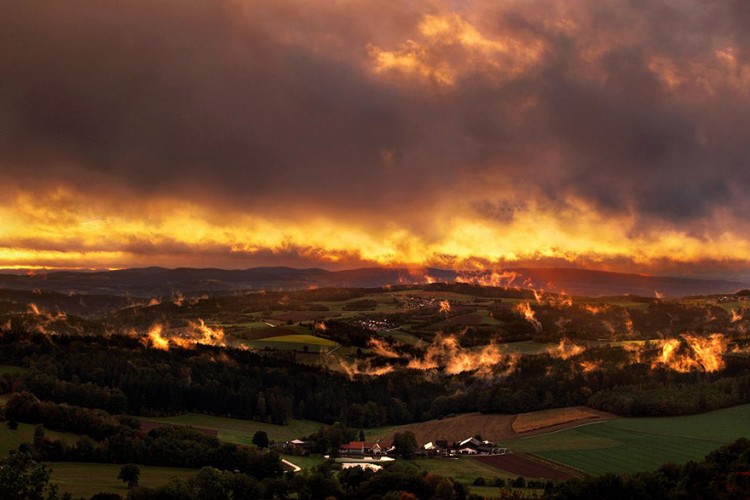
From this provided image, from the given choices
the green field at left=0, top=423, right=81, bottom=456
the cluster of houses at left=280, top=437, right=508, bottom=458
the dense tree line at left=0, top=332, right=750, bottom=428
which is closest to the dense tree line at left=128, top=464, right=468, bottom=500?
the green field at left=0, top=423, right=81, bottom=456

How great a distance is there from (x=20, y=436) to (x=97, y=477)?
18464 millimetres

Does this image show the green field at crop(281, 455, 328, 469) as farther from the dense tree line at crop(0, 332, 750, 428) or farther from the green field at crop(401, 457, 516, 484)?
the dense tree line at crop(0, 332, 750, 428)

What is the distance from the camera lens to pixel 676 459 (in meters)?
89.7

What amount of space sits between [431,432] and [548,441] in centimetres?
2713

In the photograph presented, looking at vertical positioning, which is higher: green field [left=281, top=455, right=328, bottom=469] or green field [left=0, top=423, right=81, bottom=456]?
green field [left=0, top=423, right=81, bottom=456]

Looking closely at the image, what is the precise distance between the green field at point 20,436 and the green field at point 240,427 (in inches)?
1085

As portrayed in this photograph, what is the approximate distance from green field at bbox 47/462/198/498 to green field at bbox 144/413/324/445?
2865 cm

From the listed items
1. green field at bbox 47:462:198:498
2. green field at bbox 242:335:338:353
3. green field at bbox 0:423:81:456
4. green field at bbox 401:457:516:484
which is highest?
green field at bbox 242:335:338:353

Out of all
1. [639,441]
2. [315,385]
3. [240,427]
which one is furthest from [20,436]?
[639,441]

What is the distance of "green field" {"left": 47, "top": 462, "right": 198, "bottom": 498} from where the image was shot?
70.1 metres

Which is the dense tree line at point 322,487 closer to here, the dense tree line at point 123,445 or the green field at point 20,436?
the dense tree line at point 123,445

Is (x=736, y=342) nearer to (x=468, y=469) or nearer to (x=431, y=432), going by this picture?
(x=431, y=432)

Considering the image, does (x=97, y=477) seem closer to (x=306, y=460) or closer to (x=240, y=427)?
(x=306, y=460)

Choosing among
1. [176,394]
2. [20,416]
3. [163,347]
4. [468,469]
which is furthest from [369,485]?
[163,347]
